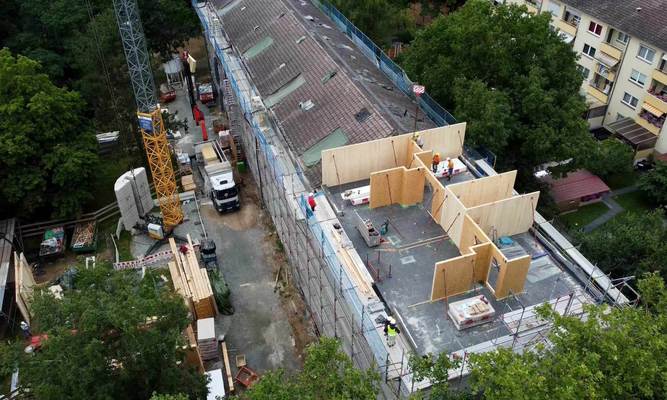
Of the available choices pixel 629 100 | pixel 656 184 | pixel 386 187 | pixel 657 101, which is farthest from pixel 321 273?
pixel 629 100

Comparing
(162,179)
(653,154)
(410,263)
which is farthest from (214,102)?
(653,154)

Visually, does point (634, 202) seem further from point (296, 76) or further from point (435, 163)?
point (296, 76)

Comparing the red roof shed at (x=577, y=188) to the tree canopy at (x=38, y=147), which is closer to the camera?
the tree canopy at (x=38, y=147)

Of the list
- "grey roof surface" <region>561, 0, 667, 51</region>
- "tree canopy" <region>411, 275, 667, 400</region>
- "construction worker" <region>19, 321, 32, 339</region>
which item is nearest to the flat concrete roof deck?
"tree canopy" <region>411, 275, 667, 400</region>

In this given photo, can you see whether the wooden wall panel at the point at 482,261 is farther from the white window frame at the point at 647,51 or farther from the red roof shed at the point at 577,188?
the white window frame at the point at 647,51

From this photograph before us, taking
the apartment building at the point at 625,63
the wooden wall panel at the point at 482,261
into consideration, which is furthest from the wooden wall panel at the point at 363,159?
the apartment building at the point at 625,63

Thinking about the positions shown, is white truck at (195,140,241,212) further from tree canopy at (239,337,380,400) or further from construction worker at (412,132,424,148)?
tree canopy at (239,337,380,400)
